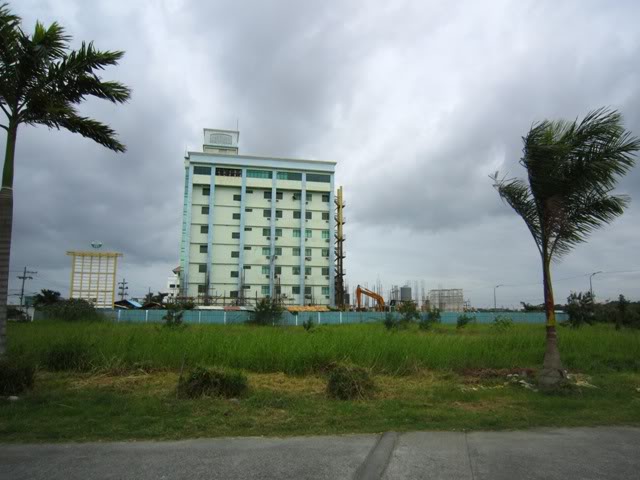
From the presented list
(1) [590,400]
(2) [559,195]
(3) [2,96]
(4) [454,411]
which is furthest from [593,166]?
(3) [2,96]

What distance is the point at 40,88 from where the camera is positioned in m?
10.1

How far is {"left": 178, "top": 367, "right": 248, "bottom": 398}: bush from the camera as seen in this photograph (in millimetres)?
8930

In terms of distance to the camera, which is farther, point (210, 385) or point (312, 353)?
point (312, 353)

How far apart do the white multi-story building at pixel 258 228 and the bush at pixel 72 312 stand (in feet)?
108

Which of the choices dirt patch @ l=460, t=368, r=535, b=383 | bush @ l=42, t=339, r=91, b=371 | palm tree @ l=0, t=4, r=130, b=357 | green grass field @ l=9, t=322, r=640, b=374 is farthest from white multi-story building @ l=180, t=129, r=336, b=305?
palm tree @ l=0, t=4, r=130, b=357

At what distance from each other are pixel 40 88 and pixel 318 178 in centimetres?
6815

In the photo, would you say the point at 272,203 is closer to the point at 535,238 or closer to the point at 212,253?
the point at 212,253

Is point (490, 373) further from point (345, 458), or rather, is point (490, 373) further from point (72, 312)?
point (72, 312)

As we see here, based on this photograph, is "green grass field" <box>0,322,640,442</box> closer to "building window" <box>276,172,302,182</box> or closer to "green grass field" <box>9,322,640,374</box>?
→ "green grass field" <box>9,322,640,374</box>

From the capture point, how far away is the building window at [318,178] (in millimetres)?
77256

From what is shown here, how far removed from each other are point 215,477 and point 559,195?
30.0ft

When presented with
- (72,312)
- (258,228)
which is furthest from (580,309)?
(258,228)

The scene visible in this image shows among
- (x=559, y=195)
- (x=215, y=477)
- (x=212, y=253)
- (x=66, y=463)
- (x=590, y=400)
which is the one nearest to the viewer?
(x=215, y=477)

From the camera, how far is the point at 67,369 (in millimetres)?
12055
